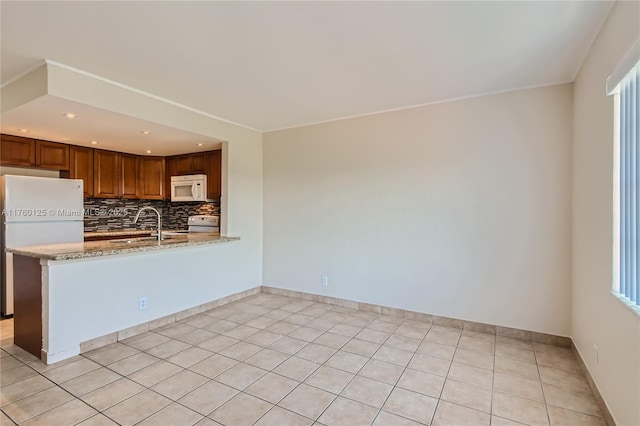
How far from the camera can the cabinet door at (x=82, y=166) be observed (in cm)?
452

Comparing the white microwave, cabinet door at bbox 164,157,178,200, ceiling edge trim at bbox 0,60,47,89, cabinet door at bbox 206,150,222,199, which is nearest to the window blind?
ceiling edge trim at bbox 0,60,47,89

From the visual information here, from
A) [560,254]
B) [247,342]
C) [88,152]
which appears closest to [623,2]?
[560,254]

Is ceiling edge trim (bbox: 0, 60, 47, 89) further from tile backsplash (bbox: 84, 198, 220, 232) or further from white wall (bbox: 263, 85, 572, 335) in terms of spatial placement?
white wall (bbox: 263, 85, 572, 335)

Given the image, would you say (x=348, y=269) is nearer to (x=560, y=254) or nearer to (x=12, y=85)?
(x=560, y=254)

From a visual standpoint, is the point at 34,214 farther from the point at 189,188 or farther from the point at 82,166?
the point at 189,188

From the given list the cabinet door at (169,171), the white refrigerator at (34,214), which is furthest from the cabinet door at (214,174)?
the white refrigerator at (34,214)

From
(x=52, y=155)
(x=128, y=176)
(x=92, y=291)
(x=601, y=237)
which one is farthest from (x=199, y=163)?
(x=601, y=237)

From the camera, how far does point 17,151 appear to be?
397 cm

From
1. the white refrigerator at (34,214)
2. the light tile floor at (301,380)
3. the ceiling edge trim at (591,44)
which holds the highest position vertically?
the ceiling edge trim at (591,44)

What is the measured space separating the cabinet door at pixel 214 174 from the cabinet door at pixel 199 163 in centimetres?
10

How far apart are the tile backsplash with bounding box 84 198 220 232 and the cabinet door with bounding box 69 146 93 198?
1.68 ft

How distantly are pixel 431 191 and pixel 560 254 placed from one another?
135 cm

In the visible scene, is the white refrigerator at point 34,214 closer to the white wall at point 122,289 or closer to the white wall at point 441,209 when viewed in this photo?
the white wall at point 122,289

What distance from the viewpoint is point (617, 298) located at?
1778 millimetres
